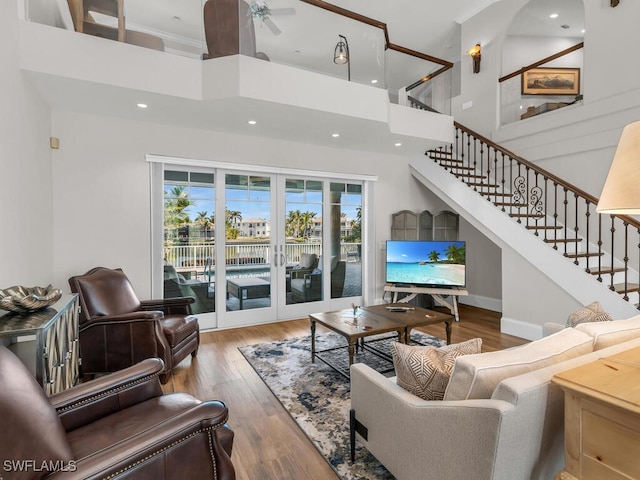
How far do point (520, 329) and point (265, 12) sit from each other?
4978mm

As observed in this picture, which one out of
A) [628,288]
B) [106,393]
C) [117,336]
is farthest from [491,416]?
[628,288]

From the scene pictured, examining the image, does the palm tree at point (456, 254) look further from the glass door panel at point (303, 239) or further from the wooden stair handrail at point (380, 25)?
the wooden stair handrail at point (380, 25)

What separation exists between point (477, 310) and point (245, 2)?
18.7ft

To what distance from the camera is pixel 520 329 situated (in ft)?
14.1

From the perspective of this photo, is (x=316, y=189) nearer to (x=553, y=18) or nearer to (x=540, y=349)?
(x=540, y=349)

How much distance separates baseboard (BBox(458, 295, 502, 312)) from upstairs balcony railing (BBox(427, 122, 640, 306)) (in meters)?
1.62

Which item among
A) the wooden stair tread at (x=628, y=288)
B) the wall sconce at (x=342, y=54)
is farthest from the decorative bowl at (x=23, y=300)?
the wooden stair tread at (x=628, y=288)

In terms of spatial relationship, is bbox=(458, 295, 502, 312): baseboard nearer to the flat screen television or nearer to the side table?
the flat screen television

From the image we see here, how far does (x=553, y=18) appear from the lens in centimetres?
576

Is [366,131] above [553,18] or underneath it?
underneath

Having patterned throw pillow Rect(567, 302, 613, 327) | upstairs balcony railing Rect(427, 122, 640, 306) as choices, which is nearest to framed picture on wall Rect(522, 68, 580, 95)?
upstairs balcony railing Rect(427, 122, 640, 306)

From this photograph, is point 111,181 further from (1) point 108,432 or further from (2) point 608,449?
(2) point 608,449

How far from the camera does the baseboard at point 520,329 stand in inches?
162

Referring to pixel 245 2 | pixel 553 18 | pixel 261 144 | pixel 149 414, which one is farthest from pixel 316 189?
pixel 553 18
